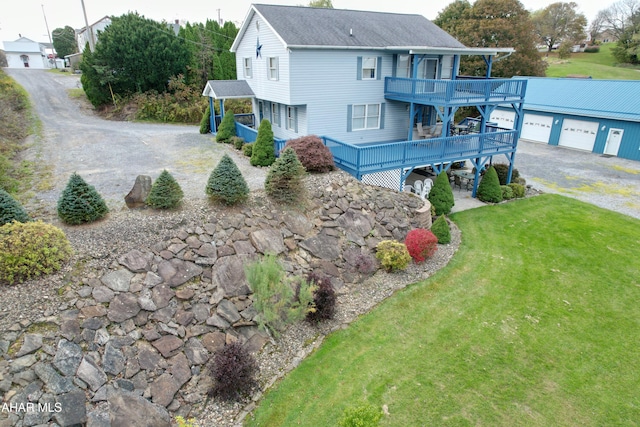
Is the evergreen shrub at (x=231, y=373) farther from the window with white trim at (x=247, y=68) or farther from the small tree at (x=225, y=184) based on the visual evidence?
the window with white trim at (x=247, y=68)

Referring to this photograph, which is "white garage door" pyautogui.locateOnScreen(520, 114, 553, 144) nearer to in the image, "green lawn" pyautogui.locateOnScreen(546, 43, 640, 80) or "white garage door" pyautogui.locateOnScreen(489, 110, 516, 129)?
"white garage door" pyautogui.locateOnScreen(489, 110, 516, 129)

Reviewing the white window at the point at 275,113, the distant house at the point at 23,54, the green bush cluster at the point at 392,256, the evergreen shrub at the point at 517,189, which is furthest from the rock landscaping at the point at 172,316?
the distant house at the point at 23,54

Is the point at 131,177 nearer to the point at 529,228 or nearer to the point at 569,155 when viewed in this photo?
the point at 529,228

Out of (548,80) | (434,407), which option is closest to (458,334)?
(434,407)

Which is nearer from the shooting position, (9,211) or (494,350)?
(9,211)

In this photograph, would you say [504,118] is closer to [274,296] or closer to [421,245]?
[421,245]

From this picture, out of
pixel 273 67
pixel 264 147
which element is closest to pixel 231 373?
pixel 264 147
